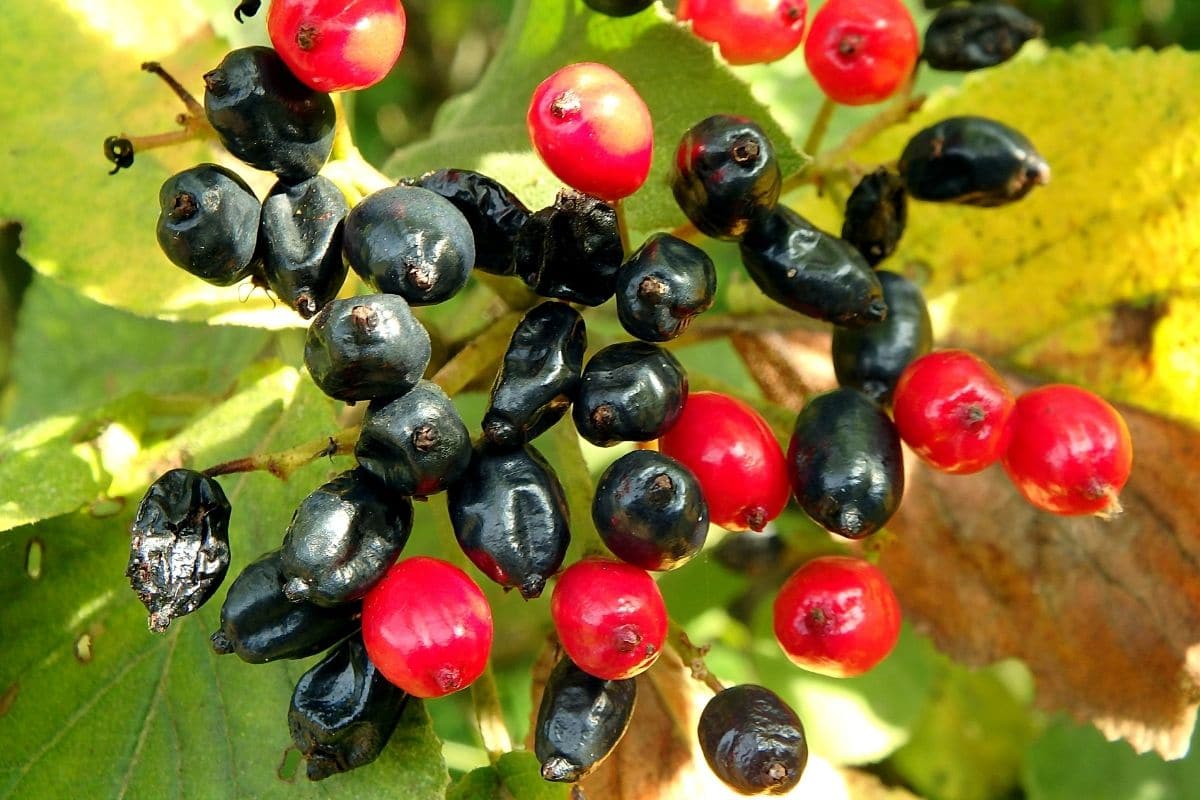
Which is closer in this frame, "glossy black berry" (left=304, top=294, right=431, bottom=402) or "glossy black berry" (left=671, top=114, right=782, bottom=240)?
"glossy black berry" (left=304, top=294, right=431, bottom=402)

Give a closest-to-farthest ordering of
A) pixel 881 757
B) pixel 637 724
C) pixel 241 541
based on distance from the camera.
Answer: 1. pixel 241 541
2. pixel 637 724
3. pixel 881 757

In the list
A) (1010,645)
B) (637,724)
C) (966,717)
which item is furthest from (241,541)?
(966,717)

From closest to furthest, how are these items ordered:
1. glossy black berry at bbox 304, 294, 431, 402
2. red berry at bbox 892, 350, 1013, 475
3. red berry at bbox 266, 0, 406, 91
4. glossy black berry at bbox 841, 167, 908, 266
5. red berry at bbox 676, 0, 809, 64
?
glossy black berry at bbox 304, 294, 431, 402
red berry at bbox 266, 0, 406, 91
red berry at bbox 892, 350, 1013, 475
glossy black berry at bbox 841, 167, 908, 266
red berry at bbox 676, 0, 809, 64

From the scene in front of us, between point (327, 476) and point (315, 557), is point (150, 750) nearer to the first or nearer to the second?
point (327, 476)

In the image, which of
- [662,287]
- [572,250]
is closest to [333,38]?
[572,250]

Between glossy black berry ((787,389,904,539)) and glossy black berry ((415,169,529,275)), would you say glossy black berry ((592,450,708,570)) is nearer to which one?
glossy black berry ((787,389,904,539))

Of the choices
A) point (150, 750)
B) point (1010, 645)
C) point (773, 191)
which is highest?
point (773, 191)

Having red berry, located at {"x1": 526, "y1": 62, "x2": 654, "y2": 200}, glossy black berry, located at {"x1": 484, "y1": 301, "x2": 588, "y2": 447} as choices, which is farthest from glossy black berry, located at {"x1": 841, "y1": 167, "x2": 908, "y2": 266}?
glossy black berry, located at {"x1": 484, "y1": 301, "x2": 588, "y2": 447}

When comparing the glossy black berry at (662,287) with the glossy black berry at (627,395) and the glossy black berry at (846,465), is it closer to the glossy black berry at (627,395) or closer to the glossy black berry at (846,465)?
the glossy black berry at (627,395)
